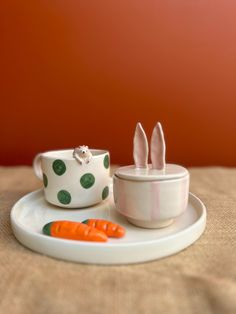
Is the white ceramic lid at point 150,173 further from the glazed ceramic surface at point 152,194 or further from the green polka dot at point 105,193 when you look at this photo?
the green polka dot at point 105,193

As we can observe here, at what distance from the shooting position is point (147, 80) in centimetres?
118

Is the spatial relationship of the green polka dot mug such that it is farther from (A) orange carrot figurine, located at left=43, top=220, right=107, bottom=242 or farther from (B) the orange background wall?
(B) the orange background wall

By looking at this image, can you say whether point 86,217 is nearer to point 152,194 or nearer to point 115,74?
point 152,194

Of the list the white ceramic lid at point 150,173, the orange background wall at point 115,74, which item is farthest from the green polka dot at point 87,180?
the orange background wall at point 115,74

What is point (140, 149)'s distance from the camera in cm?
52

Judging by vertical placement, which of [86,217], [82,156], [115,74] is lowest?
[86,217]

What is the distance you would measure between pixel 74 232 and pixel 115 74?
2.80 ft

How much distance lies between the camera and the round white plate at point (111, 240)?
0.41 meters

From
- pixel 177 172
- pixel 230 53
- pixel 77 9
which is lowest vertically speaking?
pixel 177 172

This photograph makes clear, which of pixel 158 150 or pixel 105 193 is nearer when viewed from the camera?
pixel 158 150

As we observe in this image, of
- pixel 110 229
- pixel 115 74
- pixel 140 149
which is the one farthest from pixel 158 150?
pixel 115 74

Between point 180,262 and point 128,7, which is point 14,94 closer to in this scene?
point 128,7

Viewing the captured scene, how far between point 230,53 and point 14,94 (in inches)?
33.9

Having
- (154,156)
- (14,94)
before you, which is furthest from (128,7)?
(154,156)
